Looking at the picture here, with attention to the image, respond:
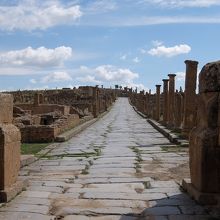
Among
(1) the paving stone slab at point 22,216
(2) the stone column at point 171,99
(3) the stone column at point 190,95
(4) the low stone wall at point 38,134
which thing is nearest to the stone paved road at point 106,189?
(1) the paving stone slab at point 22,216

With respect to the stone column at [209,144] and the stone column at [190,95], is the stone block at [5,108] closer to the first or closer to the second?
the stone column at [209,144]

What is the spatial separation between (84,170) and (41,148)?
4.63 m

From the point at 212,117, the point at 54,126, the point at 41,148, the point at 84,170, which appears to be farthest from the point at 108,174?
the point at 54,126

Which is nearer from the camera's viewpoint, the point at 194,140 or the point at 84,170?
the point at 194,140

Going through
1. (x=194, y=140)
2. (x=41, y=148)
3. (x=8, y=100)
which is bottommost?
(x=41, y=148)

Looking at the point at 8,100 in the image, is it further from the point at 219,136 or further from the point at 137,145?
the point at 137,145

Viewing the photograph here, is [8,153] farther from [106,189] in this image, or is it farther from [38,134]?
[38,134]

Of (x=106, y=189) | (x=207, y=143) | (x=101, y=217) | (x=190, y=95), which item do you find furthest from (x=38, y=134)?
(x=101, y=217)

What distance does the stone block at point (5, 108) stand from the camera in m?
6.17

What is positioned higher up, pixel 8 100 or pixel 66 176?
pixel 8 100

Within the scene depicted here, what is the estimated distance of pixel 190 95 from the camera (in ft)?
51.2

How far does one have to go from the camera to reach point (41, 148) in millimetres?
13320

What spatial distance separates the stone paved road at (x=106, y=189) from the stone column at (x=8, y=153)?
163 millimetres

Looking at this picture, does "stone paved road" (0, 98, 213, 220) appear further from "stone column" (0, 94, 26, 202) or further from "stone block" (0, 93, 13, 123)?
"stone block" (0, 93, 13, 123)
